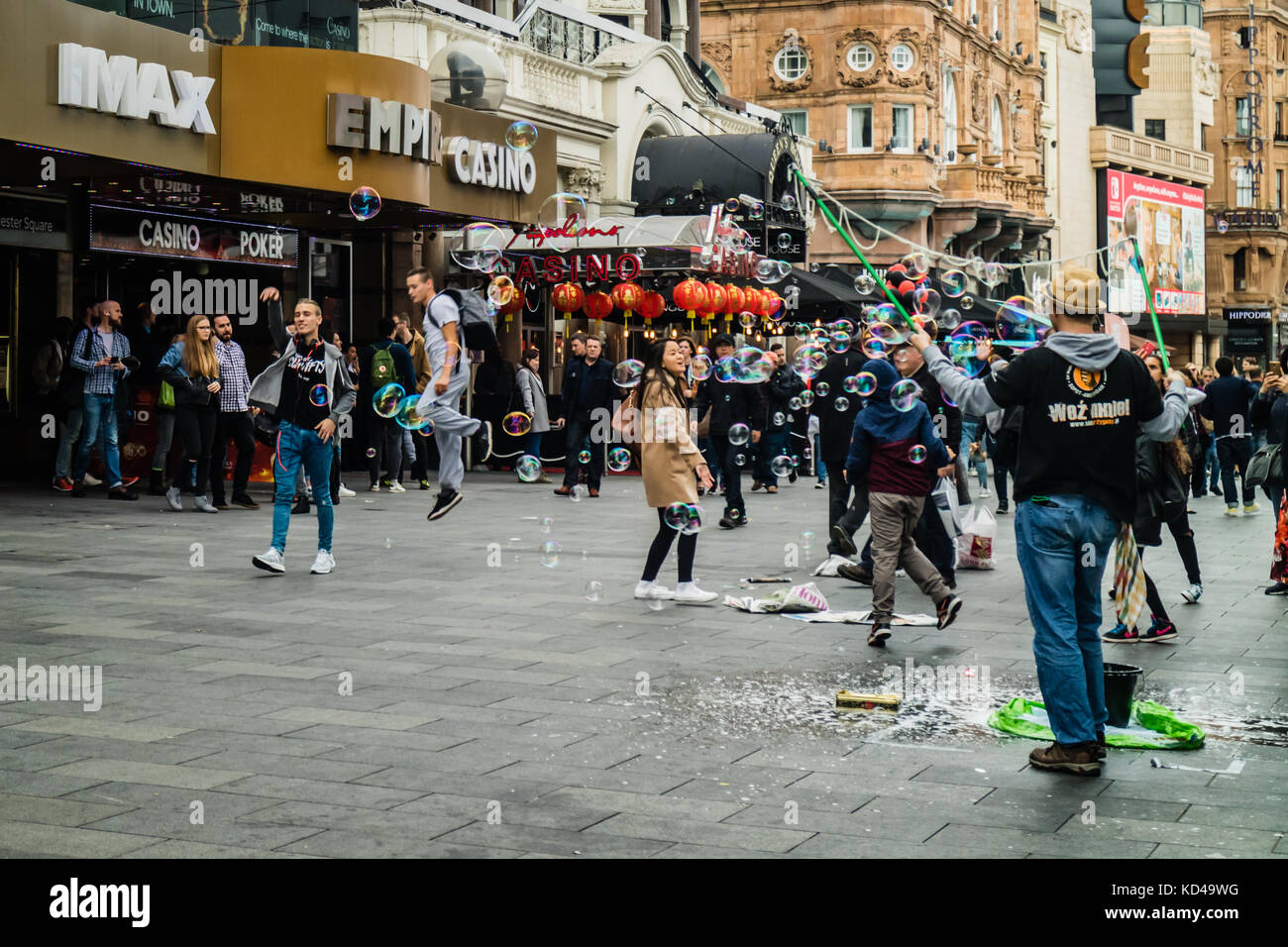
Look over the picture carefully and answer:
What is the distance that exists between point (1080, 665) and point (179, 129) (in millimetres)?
12042

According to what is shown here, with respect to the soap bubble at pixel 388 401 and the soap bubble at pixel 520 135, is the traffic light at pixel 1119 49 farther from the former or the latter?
the soap bubble at pixel 388 401

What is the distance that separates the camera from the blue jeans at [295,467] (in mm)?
11102

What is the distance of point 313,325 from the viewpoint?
11398 millimetres

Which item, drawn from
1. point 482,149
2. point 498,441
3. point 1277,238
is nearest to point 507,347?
point 498,441

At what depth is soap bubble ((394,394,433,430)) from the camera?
10617 mm

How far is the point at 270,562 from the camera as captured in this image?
36.4 feet

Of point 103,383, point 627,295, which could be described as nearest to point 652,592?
point 103,383

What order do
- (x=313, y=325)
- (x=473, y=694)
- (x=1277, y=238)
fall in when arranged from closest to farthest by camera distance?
(x=473, y=694), (x=313, y=325), (x=1277, y=238)

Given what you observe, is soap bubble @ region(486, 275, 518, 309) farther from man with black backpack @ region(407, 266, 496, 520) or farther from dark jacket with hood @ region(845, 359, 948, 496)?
dark jacket with hood @ region(845, 359, 948, 496)

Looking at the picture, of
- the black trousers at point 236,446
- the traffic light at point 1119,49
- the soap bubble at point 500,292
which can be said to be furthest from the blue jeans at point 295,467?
the traffic light at point 1119,49

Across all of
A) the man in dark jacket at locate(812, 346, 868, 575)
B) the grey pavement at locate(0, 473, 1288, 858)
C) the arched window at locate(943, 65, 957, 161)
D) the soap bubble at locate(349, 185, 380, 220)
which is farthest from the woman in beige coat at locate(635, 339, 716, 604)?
the arched window at locate(943, 65, 957, 161)

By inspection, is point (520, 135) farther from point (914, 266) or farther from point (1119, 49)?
point (1119, 49)
